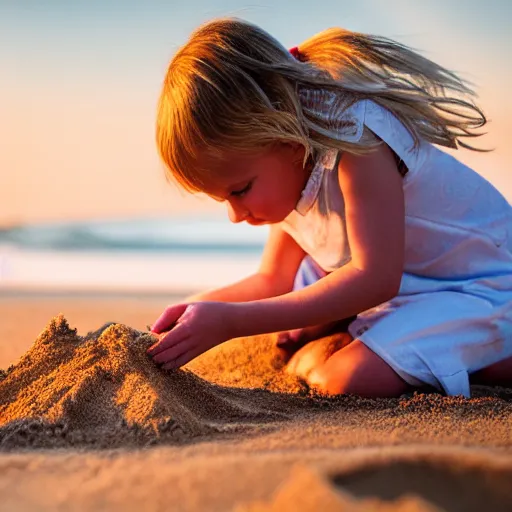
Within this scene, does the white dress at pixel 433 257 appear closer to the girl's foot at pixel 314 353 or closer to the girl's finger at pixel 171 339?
the girl's foot at pixel 314 353

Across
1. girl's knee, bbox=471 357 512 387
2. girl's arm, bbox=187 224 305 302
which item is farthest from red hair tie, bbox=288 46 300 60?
girl's knee, bbox=471 357 512 387

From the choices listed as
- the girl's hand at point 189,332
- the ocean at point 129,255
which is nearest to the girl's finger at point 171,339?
the girl's hand at point 189,332

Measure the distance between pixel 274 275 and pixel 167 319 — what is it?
35.4 inches

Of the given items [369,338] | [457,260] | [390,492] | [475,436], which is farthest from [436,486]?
[457,260]

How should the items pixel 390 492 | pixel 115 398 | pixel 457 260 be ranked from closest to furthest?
pixel 390 492 → pixel 115 398 → pixel 457 260

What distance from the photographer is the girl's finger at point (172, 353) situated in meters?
1.87

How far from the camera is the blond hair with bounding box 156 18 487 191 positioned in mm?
2062

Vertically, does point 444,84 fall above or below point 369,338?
above

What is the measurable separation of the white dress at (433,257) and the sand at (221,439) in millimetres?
143

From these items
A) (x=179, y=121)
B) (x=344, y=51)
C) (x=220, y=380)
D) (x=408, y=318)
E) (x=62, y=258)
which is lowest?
(x=62, y=258)

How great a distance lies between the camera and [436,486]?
3.42 ft

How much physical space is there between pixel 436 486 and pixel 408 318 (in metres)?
1.30

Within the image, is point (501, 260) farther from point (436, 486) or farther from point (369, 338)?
point (436, 486)

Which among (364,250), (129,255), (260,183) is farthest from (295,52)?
(129,255)
